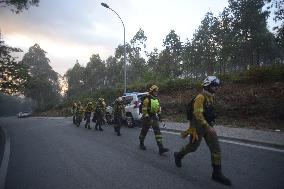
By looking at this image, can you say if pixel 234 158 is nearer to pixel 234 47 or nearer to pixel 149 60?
pixel 234 47

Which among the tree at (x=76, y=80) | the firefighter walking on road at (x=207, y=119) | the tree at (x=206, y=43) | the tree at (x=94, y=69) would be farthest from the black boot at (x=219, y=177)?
the tree at (x=76, y=80)

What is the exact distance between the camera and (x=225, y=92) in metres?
22.3

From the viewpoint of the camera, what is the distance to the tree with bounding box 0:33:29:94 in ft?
126

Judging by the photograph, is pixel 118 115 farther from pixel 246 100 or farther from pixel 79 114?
pixel 79 114

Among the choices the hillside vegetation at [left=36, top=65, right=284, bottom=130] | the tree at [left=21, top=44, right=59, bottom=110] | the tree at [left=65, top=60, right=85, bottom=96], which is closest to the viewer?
the hillside vegetation at [left=36, top=65, right=284, bottom=130]

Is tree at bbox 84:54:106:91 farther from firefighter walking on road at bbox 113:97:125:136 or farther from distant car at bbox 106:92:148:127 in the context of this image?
firefighter walking on road at bbox 113:97:125:136

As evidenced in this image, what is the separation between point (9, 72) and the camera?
127 ft

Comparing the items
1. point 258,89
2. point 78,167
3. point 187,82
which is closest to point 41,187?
point 78,167

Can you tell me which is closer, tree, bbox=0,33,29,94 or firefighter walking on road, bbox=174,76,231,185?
firefighter walking on road, bbox=174,76,231,185

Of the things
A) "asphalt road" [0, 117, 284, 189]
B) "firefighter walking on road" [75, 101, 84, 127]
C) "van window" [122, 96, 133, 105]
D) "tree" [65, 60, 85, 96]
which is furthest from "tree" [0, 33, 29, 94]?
"tree" [65, 60, 85, 96]

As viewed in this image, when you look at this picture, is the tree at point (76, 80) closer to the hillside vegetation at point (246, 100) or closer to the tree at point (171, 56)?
the tree at point (171, 56)

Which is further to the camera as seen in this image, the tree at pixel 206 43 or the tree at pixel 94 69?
the tree at pixel 94 69

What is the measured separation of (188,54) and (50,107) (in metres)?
27.7

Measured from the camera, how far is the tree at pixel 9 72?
38375mm
